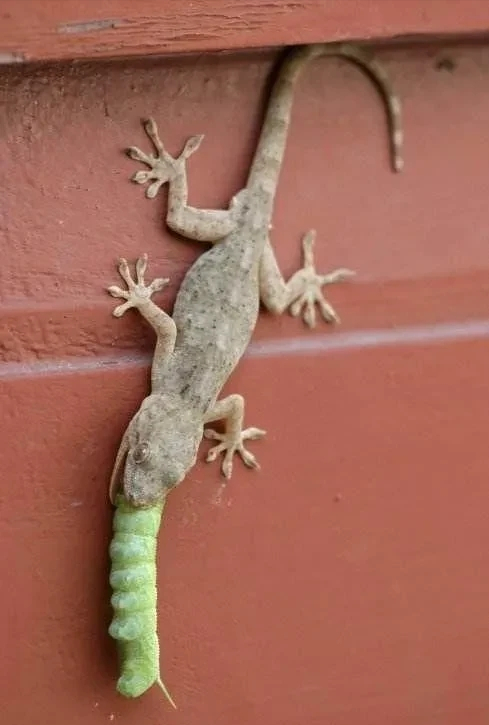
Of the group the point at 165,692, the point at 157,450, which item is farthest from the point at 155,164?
the point at 165,692

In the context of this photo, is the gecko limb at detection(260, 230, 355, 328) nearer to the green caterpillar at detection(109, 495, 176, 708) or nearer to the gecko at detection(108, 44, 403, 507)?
the gecko at detection(108, 44, 403, 507)

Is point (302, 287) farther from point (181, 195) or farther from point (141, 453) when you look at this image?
point (141, 453)

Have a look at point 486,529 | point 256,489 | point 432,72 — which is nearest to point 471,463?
point 486,529

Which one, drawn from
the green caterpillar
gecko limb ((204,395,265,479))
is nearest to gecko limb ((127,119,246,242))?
gecko limb ((204,395,265,479))

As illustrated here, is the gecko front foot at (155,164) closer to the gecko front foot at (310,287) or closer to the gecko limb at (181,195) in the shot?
the gecko limb at (181,195)

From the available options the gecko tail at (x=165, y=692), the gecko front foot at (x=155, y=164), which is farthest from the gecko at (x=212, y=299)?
the gecko tail at (x=165, y=692)

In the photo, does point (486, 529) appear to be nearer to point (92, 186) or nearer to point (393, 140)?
point (393, 140)

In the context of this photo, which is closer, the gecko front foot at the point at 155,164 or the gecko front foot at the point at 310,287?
the gecko front foot at the point at 155,164

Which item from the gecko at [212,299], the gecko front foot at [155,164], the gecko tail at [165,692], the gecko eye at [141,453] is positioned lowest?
the gecko tail at [165,692]
